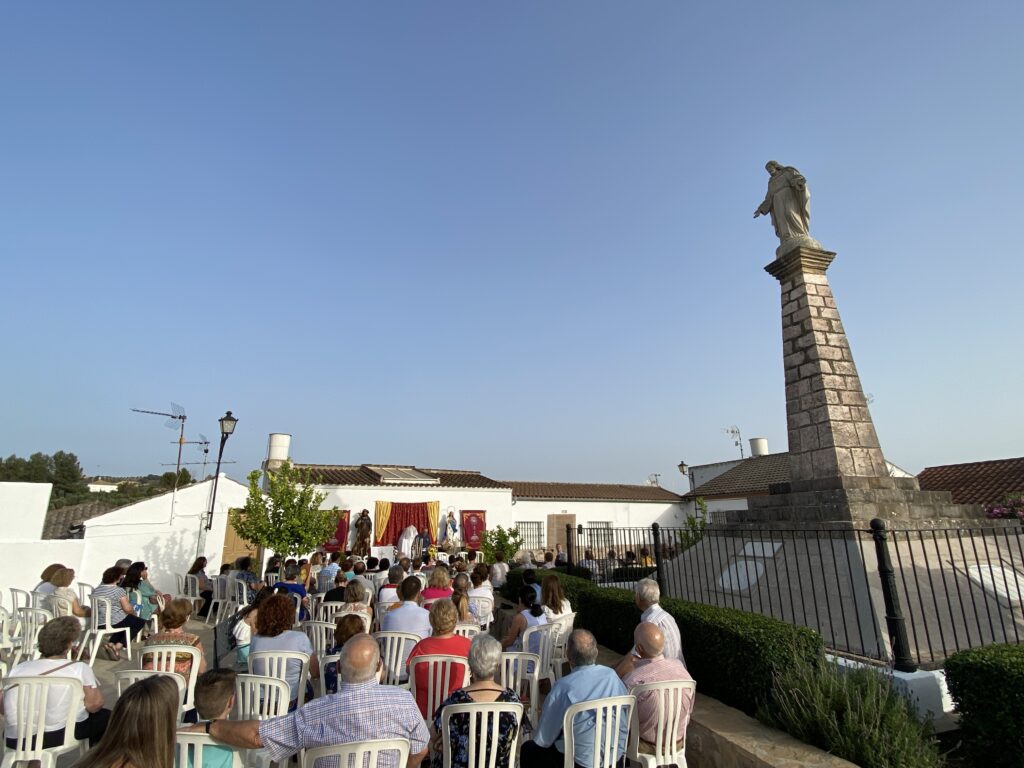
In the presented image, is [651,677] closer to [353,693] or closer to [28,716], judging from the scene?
[353,693]

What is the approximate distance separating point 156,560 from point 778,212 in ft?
60.0

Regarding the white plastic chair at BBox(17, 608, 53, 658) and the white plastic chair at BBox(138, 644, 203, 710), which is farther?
the white plastic chair at BBox(17, 608, 53, 658)

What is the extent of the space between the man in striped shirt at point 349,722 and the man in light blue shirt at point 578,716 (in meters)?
0.85

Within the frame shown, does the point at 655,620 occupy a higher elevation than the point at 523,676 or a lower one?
higher

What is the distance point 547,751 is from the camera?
3.49 m

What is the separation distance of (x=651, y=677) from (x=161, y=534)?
16.5 m

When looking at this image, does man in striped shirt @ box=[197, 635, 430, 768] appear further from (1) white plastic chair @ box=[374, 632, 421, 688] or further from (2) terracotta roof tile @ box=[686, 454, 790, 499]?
(2) terracotta roof tile @ box=[686, 454, 790, 499]

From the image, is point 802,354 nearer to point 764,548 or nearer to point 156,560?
point 764,548

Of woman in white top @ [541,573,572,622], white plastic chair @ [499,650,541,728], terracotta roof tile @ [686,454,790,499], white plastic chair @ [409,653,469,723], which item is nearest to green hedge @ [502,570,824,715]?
woman in white top @ [541,573,572,622]

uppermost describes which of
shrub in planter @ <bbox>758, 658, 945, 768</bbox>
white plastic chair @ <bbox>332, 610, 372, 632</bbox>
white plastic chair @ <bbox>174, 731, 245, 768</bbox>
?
white plastic chair @ <bbox>332, 610, 372, 632</bbox>

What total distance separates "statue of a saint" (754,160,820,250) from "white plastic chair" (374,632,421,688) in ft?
29.9

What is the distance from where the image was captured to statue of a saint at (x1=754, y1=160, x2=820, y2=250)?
9711 mm

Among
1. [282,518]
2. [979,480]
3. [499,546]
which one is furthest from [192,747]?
[979,480]

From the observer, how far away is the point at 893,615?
189 inches
